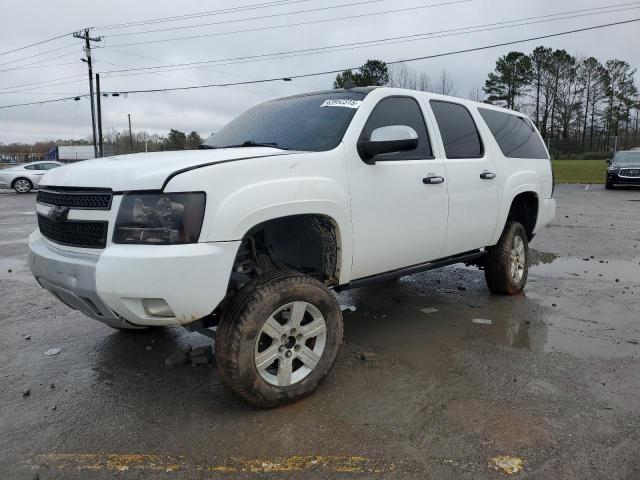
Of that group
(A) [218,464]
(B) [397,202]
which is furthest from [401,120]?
(A) [218,464]

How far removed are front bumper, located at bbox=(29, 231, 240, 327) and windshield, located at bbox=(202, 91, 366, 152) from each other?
3.81 ft

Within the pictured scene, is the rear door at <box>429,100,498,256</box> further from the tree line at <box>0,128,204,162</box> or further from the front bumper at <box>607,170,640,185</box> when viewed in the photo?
the tree line at <box>0,128,204,162</box>

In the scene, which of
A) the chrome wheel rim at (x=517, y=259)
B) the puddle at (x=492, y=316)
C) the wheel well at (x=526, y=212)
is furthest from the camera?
the wheel well at (x=526, y=212)

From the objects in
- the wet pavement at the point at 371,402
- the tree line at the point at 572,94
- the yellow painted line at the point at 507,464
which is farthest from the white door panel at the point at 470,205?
the tree line at the point at 572,94

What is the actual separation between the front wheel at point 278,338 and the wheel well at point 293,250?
0.93ft

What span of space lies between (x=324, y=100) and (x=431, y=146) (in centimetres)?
96

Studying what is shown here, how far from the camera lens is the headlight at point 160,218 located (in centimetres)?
278

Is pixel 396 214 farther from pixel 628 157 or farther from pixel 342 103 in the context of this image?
pixel 628 157

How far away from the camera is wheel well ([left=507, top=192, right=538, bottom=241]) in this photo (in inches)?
232

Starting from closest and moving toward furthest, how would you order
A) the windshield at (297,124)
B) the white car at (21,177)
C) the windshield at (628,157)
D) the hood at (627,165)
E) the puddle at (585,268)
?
1. the windshield at (297,124)
2. the puddle at (585,268)
3. the hood at (627,165)
4. the windshield at (628,157)
5. the white car at (21,177)

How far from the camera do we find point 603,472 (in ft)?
8.46

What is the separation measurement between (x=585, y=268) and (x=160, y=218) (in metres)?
6.31

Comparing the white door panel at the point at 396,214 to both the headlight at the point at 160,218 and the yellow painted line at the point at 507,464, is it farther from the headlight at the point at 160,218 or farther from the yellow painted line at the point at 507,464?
the yellow painted line at the point at 507,464

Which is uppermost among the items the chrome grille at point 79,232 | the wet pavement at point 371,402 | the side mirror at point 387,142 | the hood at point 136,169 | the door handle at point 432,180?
the side mirror at point 387,142
